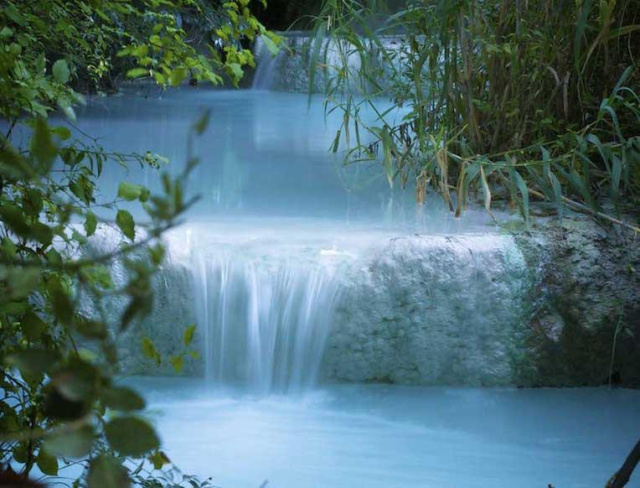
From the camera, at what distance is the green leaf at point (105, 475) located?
0.96 feet

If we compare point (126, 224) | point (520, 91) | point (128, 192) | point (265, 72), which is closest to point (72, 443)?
point (126, 224)

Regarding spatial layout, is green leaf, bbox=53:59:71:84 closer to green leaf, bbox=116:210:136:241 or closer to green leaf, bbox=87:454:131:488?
green leaf, bbox=116:210:136:241

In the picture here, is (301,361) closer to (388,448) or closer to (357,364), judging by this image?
(357,364)

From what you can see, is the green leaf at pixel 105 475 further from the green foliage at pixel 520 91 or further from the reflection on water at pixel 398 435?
the green foliage at pixel 520 91

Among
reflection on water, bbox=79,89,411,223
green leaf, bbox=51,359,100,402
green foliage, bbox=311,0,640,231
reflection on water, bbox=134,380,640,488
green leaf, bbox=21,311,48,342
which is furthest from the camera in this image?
reflection on water, bbox=79,89,411,223

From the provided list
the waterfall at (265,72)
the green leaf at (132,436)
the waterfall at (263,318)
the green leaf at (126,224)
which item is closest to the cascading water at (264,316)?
the waterfall at (263,318)

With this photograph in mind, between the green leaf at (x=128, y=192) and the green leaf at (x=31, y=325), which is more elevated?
the green leaf at (x=128, y=192)

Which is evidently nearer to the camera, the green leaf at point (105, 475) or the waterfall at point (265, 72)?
the green leaf at point (105, 475)

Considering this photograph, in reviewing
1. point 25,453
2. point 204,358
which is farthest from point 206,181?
point 25,453

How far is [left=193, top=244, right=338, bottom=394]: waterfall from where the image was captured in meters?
2.93

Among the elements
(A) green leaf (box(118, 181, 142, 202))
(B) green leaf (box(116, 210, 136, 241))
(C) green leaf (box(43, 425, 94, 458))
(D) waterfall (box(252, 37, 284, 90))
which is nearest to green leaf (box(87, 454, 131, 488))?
(C) green leaf (box(43, 425, 94, 458))

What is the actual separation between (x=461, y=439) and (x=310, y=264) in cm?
73

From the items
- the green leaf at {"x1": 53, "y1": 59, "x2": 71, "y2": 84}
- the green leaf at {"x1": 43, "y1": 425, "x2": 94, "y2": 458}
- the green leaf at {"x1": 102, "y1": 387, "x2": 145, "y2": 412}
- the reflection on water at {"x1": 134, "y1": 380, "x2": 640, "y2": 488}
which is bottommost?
the reflection on water at {"x1": 134, "y1": 380, "x2": 640, "y2": 488}

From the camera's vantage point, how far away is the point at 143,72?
1.28 m
